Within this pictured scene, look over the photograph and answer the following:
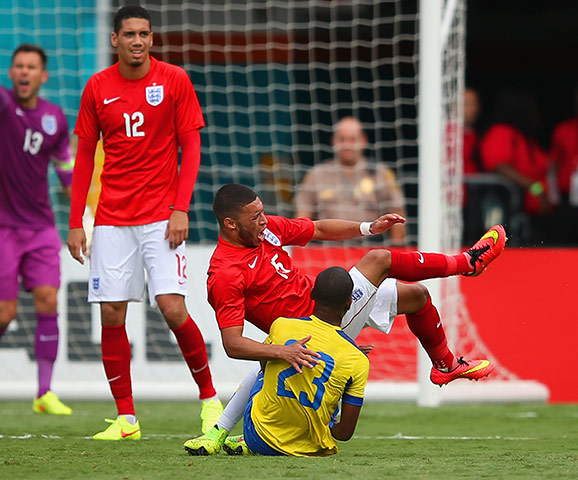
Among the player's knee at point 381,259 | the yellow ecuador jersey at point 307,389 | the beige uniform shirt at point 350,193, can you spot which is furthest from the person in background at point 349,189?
the yellow ecuador jersey at point 307,389

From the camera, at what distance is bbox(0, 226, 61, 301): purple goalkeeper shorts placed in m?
7.44

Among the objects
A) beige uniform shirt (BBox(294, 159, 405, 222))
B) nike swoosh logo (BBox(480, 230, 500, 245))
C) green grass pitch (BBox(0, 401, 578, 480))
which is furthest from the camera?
beige uniform shirt (BBox(294, 159, 405, 222))

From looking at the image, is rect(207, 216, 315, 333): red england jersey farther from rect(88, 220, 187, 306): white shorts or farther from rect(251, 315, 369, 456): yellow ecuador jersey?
rect(88, 220, 187, 306): white shorts

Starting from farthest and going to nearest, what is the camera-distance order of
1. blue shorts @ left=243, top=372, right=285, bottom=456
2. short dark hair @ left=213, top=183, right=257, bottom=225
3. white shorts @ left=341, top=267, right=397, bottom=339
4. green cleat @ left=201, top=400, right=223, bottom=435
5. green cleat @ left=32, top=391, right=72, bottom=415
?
green cleat @ left=32, top=391, right=72, bottom=415 < green cleat @ left=201, top=400, right=223, bottom=435 < white shorts @ left=341, top=267, right=397, bottom=339 < short dark hair @ left=213, top=183, right=257, bottom=225 < blue shorts @ left=243, top=372, right=285, bottom=456

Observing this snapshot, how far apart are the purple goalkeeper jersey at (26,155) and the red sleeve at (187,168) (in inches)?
67.6

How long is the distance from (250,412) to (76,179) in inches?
68.5

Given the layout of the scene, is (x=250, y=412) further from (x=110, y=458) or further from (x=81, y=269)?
(x=81, y=269)

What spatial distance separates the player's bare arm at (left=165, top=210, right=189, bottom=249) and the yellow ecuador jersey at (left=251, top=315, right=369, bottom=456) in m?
1.13

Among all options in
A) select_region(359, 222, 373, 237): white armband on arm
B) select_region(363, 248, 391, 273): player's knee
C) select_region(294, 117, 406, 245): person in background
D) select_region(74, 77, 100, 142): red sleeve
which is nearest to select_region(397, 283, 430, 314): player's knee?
select_region(363, 248, 391, 273): player's knee

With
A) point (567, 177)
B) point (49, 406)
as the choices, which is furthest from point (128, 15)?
point (567, 177)

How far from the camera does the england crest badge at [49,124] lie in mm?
7445

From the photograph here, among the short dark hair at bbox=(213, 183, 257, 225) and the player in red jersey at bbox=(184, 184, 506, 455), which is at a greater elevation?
the short dark hair at bbox=(213, 183, 257, 225)

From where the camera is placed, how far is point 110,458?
506cm

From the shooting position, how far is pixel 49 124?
746 cm
